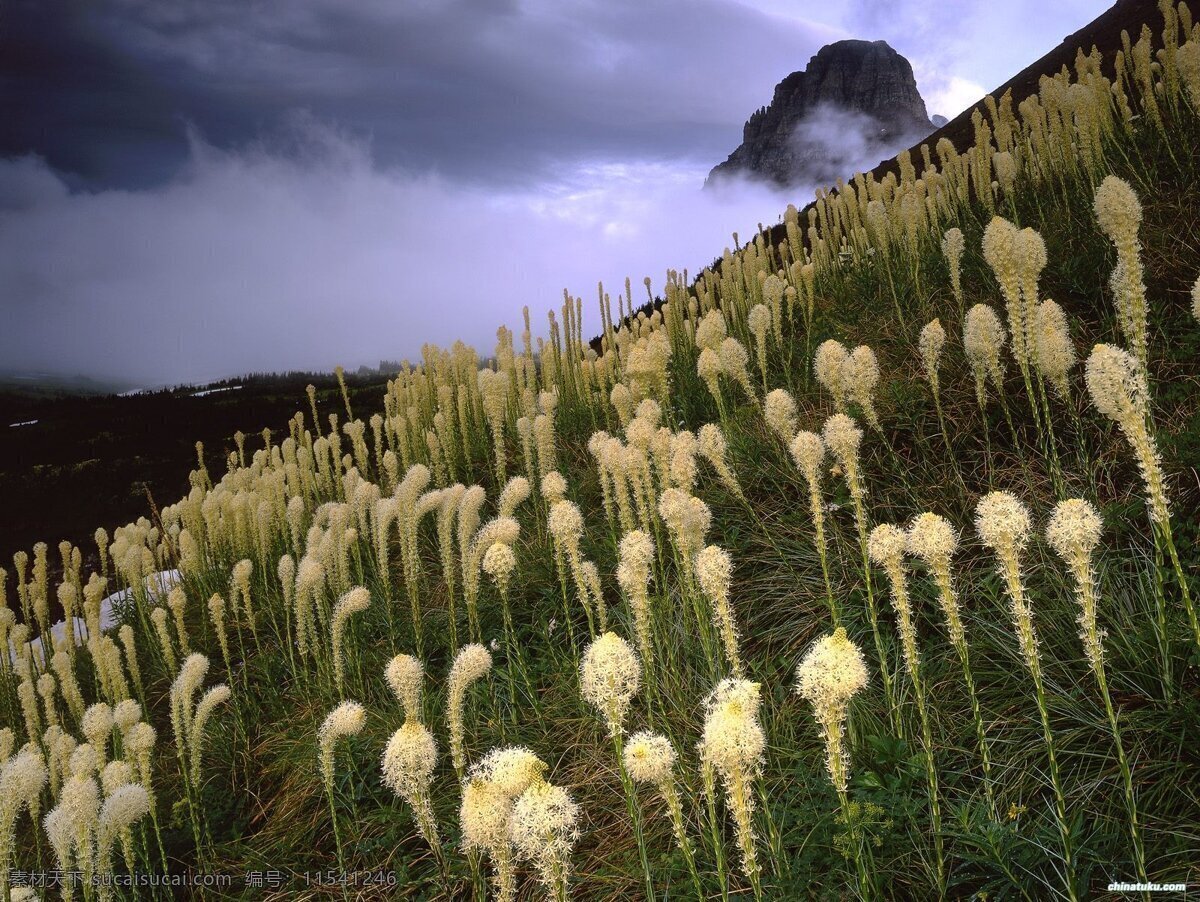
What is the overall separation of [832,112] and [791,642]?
150190 mm

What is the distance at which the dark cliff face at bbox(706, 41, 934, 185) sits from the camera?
125 metres

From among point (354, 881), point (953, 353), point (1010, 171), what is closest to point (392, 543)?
point (354, 881)

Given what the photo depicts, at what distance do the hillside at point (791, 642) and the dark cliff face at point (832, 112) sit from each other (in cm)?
12503

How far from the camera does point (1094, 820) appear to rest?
7.22 feet

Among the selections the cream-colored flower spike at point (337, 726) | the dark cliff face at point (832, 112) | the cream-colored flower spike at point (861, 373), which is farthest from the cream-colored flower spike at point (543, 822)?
the dark cliff face at point (832, 112)

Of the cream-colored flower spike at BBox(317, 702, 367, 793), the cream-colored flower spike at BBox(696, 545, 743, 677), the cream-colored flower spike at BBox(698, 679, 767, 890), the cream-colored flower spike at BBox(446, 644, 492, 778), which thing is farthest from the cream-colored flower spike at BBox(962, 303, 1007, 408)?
the cream-colored flower spike at BBox(317, 702, 367, 793)

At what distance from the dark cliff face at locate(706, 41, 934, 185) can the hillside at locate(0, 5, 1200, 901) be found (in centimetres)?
12503

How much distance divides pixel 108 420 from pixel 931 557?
74.6 feet

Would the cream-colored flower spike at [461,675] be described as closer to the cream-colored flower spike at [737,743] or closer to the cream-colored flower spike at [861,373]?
the cream-colored flower spike at [737,743]

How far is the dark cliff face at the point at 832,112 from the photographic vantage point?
12481 cm

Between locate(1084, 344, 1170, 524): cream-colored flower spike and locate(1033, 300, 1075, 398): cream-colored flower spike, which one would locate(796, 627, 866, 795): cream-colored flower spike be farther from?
locate(1033, 300, 1075, 398): cream-colored flower spike

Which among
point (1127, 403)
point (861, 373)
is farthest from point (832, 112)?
point (1127, 403)

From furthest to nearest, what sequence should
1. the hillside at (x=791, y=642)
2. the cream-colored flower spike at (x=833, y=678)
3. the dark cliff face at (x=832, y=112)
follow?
the dark cliff face at (x=832, y=112) → the hillside at (x=791, y=642) → the cream-colored flower spike at (x=833, y=678)

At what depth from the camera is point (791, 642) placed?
11.0 feet
